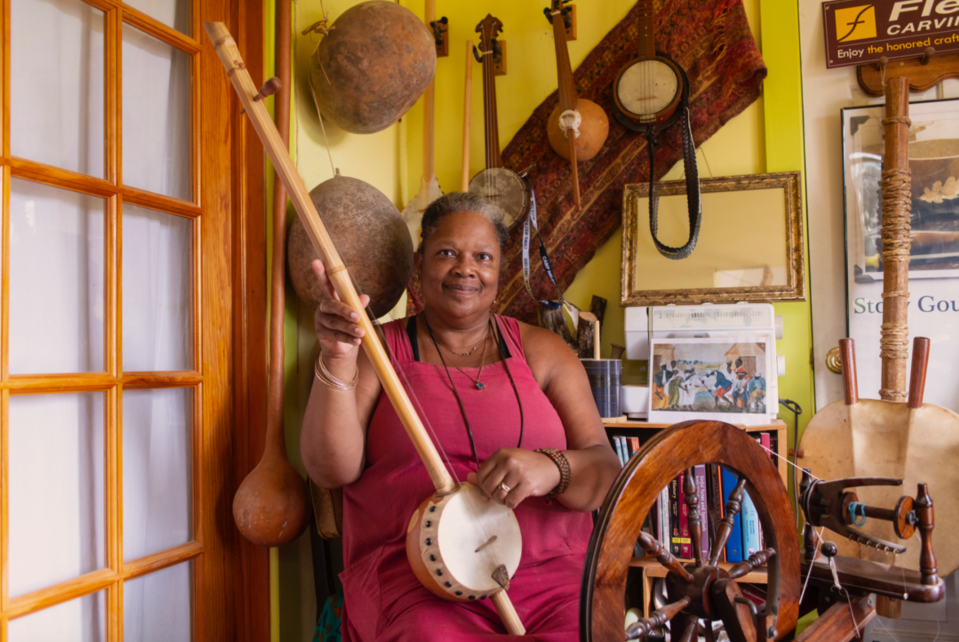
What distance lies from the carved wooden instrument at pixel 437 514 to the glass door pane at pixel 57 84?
45 centimetres

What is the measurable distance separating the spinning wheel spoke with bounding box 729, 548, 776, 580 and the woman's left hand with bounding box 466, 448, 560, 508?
35cm

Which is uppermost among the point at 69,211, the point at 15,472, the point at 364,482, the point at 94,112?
the point at 94,112

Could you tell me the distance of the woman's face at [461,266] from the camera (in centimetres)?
152

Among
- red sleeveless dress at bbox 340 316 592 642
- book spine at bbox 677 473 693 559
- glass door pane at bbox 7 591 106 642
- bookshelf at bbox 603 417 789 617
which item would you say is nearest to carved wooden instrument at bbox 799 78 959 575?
bookshelf at bbox 603 417 789 617

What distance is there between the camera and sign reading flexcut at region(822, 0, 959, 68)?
198 cm

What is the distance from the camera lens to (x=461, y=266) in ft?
4.97

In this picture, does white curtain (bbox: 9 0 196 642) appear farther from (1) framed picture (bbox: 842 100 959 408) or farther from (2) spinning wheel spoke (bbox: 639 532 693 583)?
(1) framed picture (bbox: 842 100 959 408)

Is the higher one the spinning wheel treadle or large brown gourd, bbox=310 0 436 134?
large brown gourd, bbox=310 0 436 134

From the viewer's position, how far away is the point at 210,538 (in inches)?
59.5

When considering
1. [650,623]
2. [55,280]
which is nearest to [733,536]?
[650,623]

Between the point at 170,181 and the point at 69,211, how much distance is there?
283 millimetres

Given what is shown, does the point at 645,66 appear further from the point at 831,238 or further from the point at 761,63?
the point at 831,238

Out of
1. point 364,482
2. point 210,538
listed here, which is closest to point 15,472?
point 210,538

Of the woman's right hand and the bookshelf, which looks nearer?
the woman's right hand
